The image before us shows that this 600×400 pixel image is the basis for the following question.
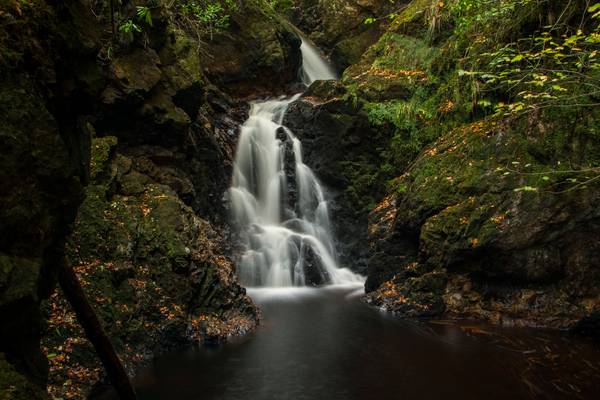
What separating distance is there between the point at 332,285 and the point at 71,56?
1067 cm

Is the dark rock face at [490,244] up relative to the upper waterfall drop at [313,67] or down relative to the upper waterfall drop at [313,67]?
down

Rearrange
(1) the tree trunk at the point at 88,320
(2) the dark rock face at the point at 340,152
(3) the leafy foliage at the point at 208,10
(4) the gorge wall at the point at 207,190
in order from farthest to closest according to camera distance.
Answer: (2) the dark rock face at the point at 340,152
(3) the leafy foliage at the point at 208,10
(1) the tree trunk at the point at 88,320
(4) the gorge wall at the point at 207,190

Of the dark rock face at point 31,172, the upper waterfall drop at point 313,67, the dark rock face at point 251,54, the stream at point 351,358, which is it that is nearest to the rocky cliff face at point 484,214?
the stream at point 351,358

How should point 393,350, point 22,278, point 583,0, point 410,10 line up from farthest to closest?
point 410,10
point 583,0
point 393,350
point 22,278

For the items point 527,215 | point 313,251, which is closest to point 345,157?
point 313,251

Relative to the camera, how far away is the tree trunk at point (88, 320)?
3.21 meters

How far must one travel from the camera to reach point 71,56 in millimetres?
3125

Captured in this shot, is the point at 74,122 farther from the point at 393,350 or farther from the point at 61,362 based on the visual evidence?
the point at 393,350

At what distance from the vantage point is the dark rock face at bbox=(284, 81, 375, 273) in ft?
48.0

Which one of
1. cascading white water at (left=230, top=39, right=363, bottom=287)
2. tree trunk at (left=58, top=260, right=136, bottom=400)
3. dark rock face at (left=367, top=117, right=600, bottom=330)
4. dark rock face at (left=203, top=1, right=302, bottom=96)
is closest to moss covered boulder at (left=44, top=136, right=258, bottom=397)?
tree trunk at (left=58, top=260, right=136, bottom=400)

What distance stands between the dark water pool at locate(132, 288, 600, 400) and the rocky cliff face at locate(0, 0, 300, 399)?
0.73 metres

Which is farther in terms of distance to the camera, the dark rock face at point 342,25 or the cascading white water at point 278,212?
the dark rock face at point 342,25

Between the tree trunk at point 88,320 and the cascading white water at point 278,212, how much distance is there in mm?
8852

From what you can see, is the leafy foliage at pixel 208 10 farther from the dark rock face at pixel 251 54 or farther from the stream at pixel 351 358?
the dark rock face at pixel 251 54
